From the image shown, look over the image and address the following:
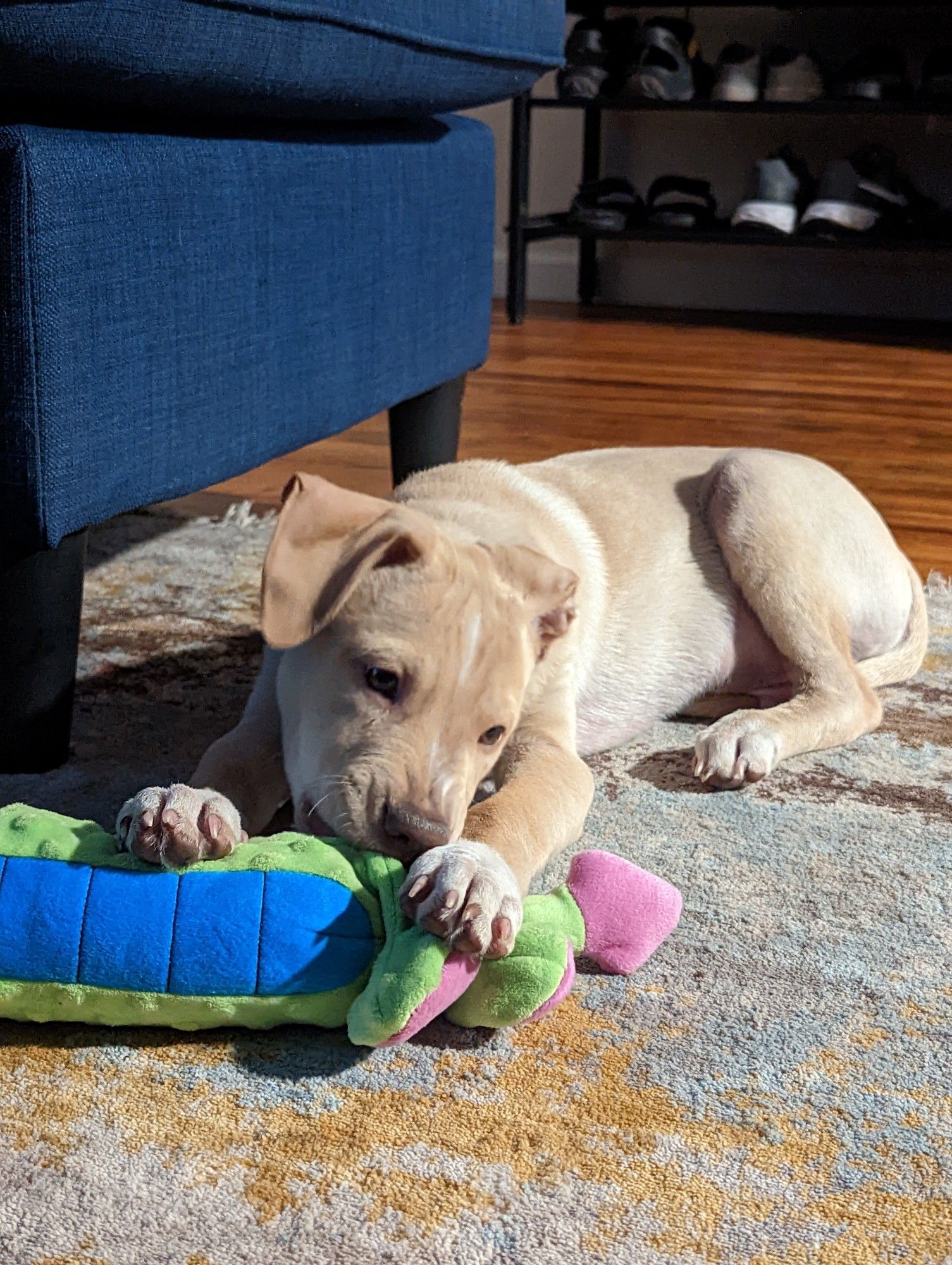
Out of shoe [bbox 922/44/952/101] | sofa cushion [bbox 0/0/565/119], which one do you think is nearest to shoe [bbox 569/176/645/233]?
shoe [bbox 922/44/952/101]

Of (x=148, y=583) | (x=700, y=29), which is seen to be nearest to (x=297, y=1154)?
(x=148, y=583)

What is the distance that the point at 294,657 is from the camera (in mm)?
1446

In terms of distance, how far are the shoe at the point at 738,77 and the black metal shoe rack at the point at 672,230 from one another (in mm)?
73

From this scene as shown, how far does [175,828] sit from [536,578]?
1.64 feet

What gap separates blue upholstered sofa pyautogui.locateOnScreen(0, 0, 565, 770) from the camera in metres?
1.36

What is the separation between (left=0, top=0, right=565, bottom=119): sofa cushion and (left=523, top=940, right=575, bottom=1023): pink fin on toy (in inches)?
37.6

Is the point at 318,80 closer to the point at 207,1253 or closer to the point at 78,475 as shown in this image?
the point at 78,475

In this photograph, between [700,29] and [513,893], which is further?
[700,29]

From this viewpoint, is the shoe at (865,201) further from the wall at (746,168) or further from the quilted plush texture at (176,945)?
the quilted plush texture at (176,945)

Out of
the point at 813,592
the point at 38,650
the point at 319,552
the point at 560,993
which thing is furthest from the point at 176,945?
the point at 813,592

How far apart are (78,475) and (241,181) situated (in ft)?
1.60

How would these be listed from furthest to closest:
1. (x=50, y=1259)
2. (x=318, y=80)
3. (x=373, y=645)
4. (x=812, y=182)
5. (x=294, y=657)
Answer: (x=812, y=182) < (x=318, y=80) < (x=294, y=657) < (x=373, y=645) < (x=50, y=1259)

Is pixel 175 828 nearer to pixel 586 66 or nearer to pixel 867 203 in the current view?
pixel 867 203

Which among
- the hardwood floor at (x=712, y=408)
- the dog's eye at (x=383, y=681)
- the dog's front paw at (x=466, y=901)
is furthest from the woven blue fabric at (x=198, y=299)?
the hardwood floor at (x=712, y=408)
